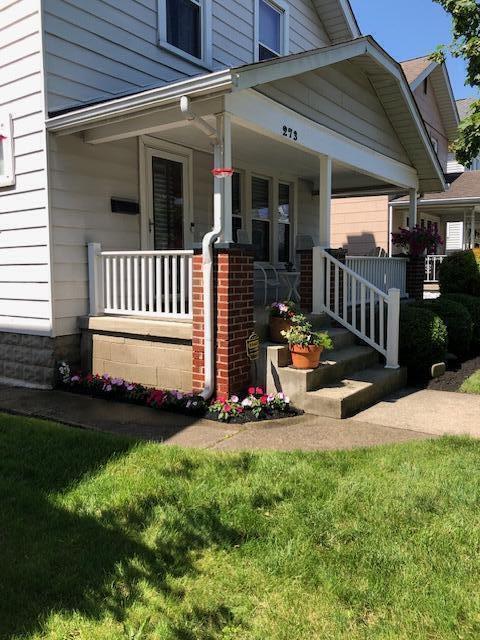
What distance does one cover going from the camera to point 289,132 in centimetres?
656

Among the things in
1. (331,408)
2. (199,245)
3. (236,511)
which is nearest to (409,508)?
(236,511)

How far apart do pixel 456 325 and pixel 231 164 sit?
13.5ft

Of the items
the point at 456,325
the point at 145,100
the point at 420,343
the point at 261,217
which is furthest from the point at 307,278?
the point at 261,217

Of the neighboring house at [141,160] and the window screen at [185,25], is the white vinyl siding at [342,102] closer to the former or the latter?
the neighboring house at [141,160]

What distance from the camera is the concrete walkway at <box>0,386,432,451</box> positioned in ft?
15.1

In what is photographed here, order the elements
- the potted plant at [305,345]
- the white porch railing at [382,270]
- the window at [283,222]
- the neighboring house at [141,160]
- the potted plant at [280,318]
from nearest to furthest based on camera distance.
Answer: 1. the neighboring house at [141,160]
2. the potted plant at [305,345]
3. the potted plant at [280,318]
4. the white porch railing at [382,270]
5. the window at [283,222]

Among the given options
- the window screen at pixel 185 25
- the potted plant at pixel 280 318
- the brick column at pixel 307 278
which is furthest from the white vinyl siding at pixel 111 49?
the potted plant at pixel 280 318

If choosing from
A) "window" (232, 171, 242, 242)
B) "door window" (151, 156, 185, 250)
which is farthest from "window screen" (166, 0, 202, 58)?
"window" (232, 171, 242, 242)

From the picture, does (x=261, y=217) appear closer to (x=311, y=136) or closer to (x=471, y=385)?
(x=311, y=136)

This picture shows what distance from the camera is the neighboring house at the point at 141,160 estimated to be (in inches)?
216

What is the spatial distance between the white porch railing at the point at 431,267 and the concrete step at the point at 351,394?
34.2 feet

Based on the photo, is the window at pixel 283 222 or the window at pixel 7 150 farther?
the window at pixel 283 222

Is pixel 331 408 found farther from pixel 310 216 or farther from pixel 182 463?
pixel 310 216

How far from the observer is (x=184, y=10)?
821cm
